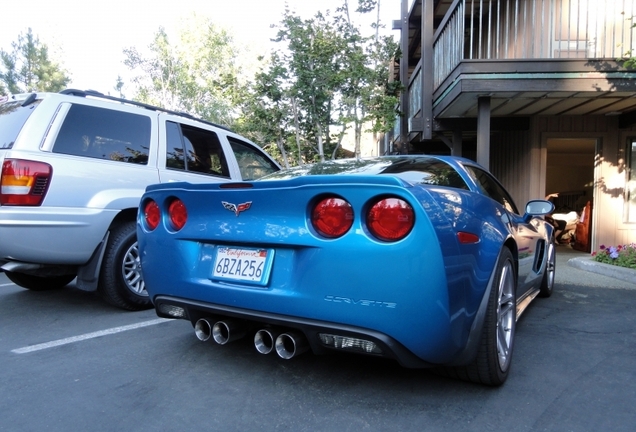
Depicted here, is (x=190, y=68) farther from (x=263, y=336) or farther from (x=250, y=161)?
(x=263, y=336)

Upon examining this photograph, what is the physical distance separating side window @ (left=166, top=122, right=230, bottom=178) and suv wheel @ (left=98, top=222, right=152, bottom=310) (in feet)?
3.06

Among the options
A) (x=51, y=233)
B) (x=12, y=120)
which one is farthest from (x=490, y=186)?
(x=12, y=120)

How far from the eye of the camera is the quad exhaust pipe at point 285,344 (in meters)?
2.50

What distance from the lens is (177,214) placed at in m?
2.95

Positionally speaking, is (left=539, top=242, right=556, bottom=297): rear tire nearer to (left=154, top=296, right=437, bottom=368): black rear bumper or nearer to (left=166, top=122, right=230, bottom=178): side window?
(left=154, top=296, right=437, bottom=368): black rear bumper

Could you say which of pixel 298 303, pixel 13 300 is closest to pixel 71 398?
pixel 298 303

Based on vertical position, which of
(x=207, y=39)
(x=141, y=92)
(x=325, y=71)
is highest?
(x=207, y=39)

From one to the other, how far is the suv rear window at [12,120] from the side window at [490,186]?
11.2ft

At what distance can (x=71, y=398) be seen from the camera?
259 cm

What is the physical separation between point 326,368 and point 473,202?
1308 millimetres

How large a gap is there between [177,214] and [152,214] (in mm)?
243

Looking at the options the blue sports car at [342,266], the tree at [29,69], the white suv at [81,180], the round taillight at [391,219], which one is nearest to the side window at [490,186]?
the blue sports car at [342,266]

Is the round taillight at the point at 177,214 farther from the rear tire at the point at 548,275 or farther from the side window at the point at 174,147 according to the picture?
the rear tire at the point at 548,275

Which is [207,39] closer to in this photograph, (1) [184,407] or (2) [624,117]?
(2) [624,117]
